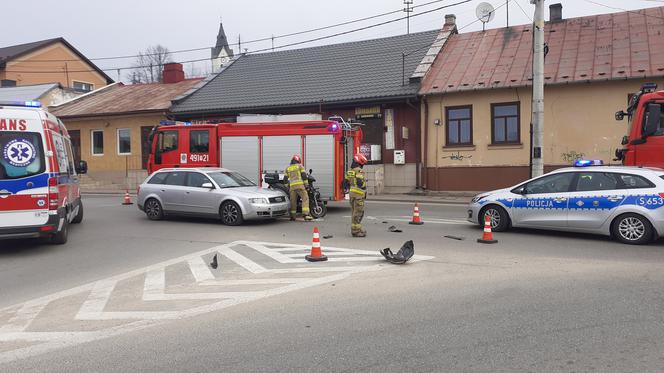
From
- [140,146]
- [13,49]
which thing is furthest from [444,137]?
[13,49]

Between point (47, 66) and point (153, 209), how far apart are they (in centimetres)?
3722

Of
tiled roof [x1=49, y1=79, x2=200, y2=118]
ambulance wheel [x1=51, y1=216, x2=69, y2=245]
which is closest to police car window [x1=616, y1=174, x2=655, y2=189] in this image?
ambulance wheel [x1=51, y1=216, x2=69, y2=245]

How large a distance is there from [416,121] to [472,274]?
15855 mm

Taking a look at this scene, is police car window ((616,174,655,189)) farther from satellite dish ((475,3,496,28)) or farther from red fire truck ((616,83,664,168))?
satellite dish ((475,3,496,28))

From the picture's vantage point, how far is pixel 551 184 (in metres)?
10.4

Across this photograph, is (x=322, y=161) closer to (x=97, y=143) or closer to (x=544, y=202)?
(x=544, y=202)

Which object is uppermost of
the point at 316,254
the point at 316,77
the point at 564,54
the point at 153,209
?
the point at 316,77

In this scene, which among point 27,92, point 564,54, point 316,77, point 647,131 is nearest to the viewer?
point 647,131

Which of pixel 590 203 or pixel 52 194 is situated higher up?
pixel 52 194

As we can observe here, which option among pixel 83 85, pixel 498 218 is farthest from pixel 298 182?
pixel 83 85

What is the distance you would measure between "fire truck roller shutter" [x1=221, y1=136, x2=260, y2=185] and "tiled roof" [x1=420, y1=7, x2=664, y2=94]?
899cm

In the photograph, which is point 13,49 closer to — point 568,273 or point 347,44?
point 347,44

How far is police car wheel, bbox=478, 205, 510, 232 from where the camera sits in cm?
1096

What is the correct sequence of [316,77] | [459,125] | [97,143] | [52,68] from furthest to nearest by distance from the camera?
1. [52,68]
2. [97,143]
3. [316,77]
4. [459,125]
